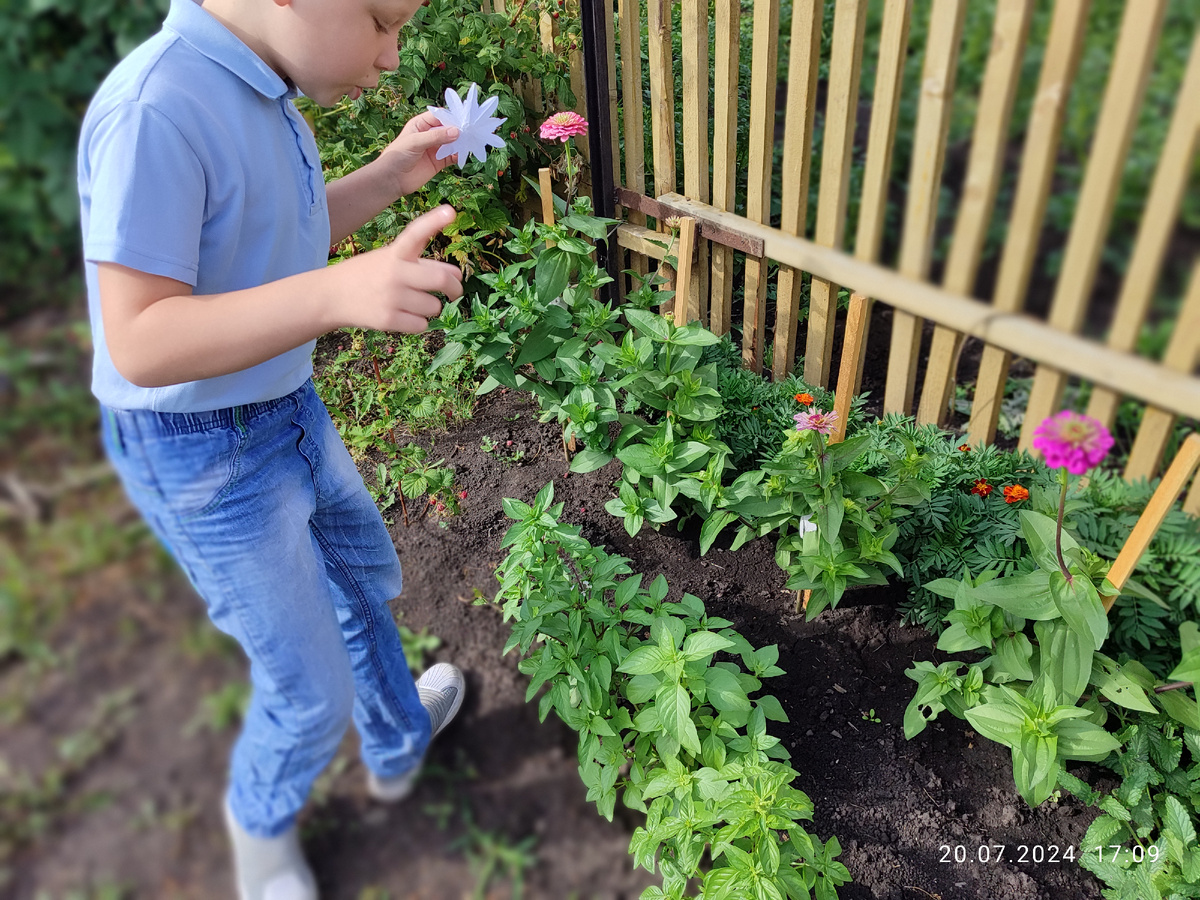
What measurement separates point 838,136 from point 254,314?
1.71 metres

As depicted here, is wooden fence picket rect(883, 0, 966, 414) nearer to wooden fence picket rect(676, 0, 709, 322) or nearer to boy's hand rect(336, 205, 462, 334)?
wooden fence picket rect(676, 0, 709, 322)

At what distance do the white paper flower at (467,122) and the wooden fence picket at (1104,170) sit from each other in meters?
1.22

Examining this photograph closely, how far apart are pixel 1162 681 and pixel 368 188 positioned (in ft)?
6.83

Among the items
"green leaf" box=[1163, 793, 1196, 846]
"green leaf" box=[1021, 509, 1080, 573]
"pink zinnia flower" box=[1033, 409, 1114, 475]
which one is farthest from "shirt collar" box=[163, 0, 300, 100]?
"green leaf" box=[1163, 793, 1196, 846]

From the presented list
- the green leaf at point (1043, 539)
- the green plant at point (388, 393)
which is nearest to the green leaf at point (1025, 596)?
the green leaf at point (1043, 539)

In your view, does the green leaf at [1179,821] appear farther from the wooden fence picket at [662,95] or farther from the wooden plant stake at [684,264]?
the wooden fence picket at [662,95]

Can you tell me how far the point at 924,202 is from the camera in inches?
77.4

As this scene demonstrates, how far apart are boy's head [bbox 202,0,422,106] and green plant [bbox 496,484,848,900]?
0.98 meters

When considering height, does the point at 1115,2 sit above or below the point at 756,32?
below

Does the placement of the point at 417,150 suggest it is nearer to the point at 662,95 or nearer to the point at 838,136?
the point at 838,136

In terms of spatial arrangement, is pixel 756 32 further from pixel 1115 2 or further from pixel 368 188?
pixel 1115 2

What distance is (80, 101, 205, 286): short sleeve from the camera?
0.92 meters

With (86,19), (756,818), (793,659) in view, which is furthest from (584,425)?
(86,19)

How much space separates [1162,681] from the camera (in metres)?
1.82
